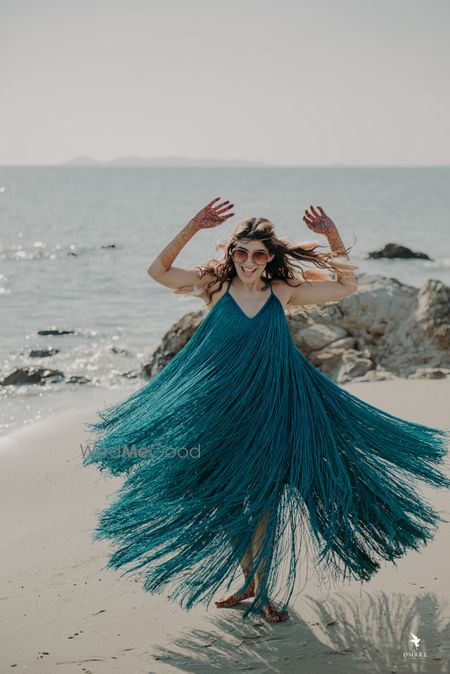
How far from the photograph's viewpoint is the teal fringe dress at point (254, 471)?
3604mm

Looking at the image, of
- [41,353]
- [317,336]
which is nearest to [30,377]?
[41,353]

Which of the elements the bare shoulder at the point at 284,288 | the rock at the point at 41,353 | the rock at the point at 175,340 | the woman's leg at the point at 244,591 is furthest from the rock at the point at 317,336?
the woman's leg at the point at 244,591

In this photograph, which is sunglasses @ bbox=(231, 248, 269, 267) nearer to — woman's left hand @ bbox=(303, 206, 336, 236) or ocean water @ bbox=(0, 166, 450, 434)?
woman's left hand @ bbox=(303, 206, 336, 236)

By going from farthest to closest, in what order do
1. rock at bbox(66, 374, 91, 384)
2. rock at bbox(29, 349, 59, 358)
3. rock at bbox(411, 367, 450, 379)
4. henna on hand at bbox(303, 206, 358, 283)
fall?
rock at bbox(29, 349, 59, 358) → rock at bbox(66, 374, 91, 384) → rock at bbox(411, 367, 450, 379) → henna on hand at bbox(303, 206, 358, 283)

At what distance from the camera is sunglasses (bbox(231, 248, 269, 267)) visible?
13.2 feet

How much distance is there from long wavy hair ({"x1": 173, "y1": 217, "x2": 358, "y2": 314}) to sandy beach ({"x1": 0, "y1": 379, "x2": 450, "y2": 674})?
4.50 feet

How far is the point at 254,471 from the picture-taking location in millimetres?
3645

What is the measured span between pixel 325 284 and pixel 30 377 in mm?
6655

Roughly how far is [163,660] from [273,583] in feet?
1.67

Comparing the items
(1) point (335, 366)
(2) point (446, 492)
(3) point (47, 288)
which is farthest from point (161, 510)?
(3) point (47, 288)

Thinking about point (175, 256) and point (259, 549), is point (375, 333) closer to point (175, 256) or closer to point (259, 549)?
point (175, 256)

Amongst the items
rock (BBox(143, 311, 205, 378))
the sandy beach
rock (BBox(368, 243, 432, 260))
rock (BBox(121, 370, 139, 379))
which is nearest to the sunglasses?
the sandy beach

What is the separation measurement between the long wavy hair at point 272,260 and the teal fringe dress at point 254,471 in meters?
0.17

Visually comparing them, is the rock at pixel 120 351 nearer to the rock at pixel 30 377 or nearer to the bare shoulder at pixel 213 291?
the rock at pixel 30 377
